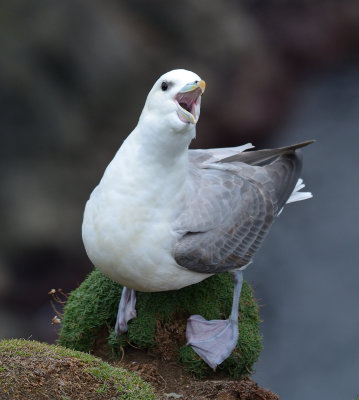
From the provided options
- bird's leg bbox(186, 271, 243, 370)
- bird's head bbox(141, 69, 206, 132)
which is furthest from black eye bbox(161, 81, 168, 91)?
bird's leg bbox(186, 271, 243, 370)

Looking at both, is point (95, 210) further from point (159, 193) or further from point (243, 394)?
point (243, 394)

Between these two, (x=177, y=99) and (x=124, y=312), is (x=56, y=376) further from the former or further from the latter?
(x=177, y=99)

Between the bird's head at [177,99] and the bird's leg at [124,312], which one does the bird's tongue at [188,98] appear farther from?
the bird's leg at [124,312]

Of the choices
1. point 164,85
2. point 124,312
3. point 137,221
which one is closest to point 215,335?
point 124,312

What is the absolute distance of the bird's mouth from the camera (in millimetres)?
3627

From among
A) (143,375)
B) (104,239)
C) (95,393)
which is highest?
(104,239)

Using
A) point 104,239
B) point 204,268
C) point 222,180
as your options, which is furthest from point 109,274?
point 222,180

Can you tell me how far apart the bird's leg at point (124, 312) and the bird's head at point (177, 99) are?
4.11ft

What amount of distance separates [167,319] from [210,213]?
74cm

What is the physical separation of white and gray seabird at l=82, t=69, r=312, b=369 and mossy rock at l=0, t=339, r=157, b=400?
2.17ft

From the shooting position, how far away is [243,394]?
12.6 feet

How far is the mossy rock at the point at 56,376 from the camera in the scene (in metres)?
3.20

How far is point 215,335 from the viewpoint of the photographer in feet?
14.2

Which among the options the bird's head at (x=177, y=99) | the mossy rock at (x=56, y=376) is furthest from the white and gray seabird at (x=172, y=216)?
the mossy rock at (x=56, y=376)
